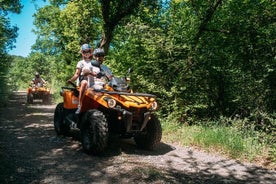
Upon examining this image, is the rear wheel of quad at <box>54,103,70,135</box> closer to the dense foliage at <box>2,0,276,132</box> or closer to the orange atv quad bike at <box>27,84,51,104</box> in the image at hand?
the dense foliage at <box>2,0,276,132</box>

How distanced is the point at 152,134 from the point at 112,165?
5.28ft

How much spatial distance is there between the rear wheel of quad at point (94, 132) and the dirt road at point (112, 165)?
18cm

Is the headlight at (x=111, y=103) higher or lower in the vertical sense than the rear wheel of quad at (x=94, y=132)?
higher

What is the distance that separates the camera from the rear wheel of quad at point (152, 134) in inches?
281

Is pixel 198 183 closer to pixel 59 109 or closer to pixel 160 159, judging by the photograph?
pixel 160 159

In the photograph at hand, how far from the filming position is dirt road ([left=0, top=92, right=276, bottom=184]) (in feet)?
16.8

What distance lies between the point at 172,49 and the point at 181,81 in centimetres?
107

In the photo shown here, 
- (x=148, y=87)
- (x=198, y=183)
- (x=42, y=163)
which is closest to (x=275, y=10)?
(x=148, y=87)

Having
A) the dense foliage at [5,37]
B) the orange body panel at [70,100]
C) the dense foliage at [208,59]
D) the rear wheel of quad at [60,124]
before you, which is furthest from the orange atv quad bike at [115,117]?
the dense foliage at [5,37]

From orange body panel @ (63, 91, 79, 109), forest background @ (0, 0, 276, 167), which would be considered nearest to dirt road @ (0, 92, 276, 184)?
orange body panel @ (63, 91, 79, 109)

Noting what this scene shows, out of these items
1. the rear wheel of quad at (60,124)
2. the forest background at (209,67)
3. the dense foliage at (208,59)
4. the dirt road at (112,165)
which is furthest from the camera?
the dense foliage at (208,59)

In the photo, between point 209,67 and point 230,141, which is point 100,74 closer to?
point 230,141

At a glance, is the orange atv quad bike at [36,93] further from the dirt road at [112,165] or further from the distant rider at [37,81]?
the dirt road at [112,165]

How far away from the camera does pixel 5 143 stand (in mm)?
7293
